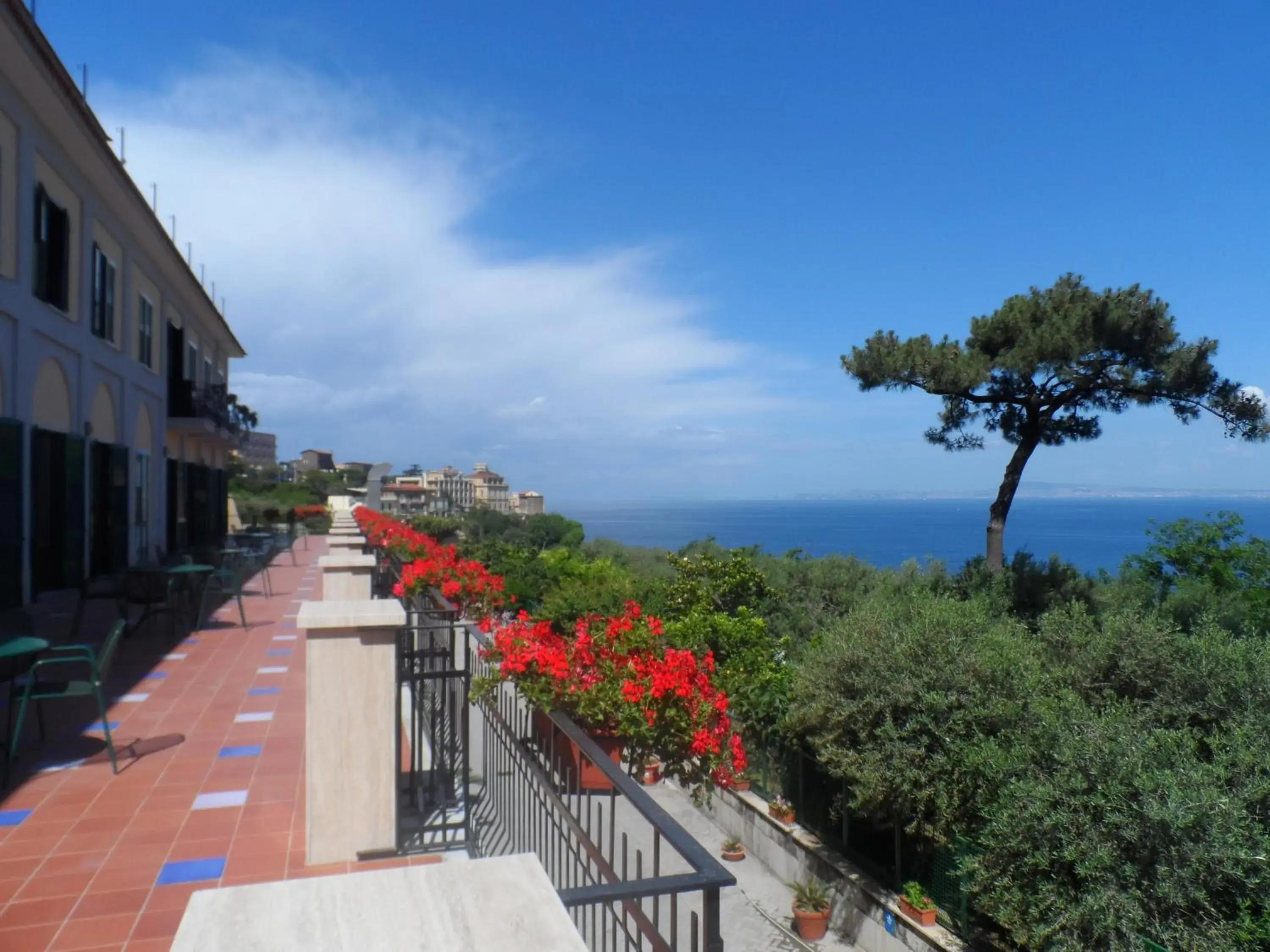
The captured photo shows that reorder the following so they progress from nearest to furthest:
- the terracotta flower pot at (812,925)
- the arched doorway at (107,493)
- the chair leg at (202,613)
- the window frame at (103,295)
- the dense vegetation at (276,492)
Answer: the terracotta flower pot at (812,925), the chair leg at (202,613), the window frame at (103,295), the arched doorway at (107,493), the dense vegetation at (276,492)

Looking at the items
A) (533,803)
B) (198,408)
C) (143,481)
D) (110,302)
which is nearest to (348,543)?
(533,803)

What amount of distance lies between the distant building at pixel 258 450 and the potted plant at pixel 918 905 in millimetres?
22873

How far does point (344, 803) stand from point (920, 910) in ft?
19.5

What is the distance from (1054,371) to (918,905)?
10.7m

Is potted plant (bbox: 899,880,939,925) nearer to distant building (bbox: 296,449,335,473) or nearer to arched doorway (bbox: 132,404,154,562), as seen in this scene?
arched doorway (bbox: 132,404,154,562)

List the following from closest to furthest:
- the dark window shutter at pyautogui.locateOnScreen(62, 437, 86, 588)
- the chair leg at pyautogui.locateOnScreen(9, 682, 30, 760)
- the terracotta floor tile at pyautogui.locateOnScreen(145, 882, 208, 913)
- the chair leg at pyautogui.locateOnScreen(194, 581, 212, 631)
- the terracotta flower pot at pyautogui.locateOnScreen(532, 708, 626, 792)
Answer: the terracotta flower pot at pyautogui.locateOnScreen(532, 708, 626, 792) → the terracotta floor tile at pyautogui.locateOnScreen(145, 882, 208, 913) → the chair leg at pyautogui.locateOnScreen(9, 682, 30, 760) → the chair leg at pyautogui.locateOnScreen(194, 581, 212, 631) → the dark window shutter at pyautogui.locateOnScreen(62, 437, 86, 588)

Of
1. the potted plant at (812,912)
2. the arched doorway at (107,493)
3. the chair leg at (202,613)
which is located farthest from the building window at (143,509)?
the potted plant at (812,912)

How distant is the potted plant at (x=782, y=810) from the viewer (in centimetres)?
959

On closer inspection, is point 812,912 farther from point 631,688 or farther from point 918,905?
point 631,688

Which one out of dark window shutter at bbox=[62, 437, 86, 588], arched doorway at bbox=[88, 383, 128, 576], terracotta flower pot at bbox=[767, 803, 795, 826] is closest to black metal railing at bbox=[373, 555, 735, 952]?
terracotta flower pot at bbox=[767, 803, 795, 826]

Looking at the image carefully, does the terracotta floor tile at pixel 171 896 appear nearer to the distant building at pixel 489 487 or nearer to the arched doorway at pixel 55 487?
the arched doorway at pixel 55 487

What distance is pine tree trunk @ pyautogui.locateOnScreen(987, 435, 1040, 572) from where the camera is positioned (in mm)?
15141

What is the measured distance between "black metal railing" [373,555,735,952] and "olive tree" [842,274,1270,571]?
39.1 ft

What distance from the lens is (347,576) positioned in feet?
24.1
